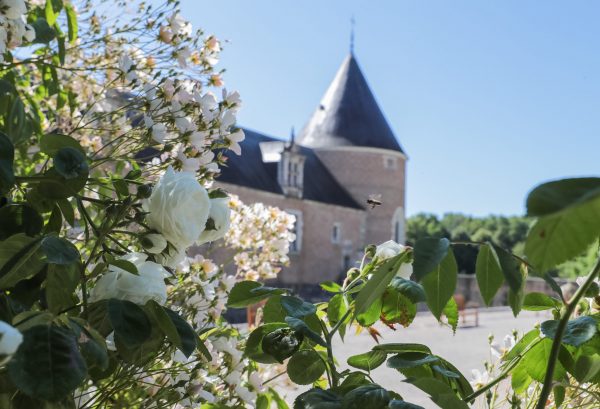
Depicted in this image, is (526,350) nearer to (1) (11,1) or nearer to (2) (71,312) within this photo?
(2) (71,312)

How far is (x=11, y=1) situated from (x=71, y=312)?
74cm

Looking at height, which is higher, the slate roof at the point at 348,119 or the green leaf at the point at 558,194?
the slate roof at the point at 348,119

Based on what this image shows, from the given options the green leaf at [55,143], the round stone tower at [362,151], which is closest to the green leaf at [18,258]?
the green leaf at [55,143]

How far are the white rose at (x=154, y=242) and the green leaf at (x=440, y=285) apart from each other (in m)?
0.35

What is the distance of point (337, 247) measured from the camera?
31.2 metres

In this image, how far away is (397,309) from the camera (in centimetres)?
95

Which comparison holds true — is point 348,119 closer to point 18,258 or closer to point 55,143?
point 55,143

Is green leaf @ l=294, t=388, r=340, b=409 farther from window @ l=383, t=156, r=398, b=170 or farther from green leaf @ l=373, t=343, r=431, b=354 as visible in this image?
window @ l=383, t=156, r=398, b=170

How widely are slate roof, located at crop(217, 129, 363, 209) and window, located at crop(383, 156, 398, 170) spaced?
254 centimetres

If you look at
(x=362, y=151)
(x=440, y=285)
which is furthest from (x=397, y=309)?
(x=362, y=151)

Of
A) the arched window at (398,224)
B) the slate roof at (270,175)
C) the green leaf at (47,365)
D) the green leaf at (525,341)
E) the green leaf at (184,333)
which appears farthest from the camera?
the arched window at (398,224)

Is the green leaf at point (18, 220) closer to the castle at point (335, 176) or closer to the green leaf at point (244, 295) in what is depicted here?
the green leaf at point (244, 295)

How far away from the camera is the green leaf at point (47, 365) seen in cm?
57

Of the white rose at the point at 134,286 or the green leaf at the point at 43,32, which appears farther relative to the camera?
the green leaf at the point at 43,32
